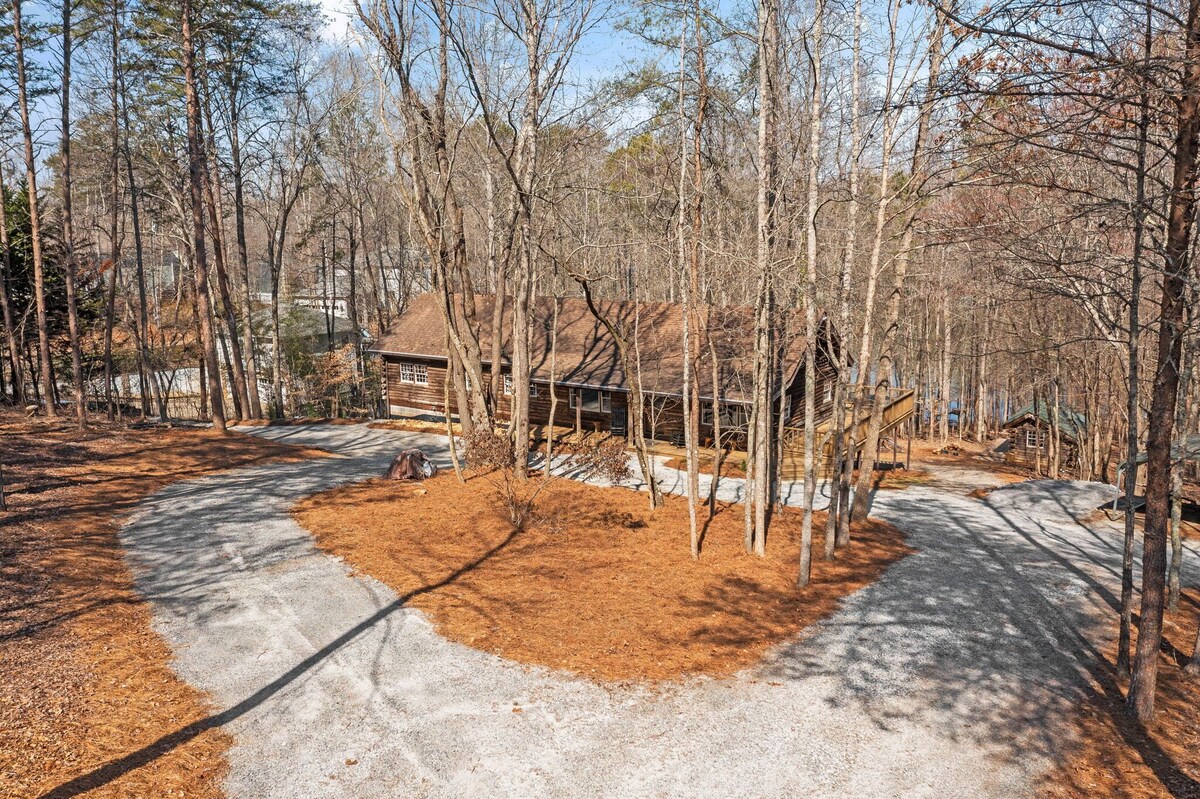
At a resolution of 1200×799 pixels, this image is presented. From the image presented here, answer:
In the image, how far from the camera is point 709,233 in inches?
756

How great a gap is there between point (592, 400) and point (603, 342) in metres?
2.22

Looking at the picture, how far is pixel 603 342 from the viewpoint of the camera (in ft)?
79.3

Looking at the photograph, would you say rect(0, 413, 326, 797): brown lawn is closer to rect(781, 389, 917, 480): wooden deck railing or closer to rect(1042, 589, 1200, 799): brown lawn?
rect(1042, 589, 1200, 799): brown lawn

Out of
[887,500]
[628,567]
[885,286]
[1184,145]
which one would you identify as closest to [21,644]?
[628,567]

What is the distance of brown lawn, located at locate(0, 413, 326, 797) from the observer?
5.85 m

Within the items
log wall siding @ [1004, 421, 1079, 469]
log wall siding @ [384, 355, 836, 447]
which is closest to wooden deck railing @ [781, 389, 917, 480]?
log wall siding @ [384, 355, 836, 447]

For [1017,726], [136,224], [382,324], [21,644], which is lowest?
[1017,726]

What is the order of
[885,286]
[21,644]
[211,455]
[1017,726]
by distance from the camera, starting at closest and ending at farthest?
[1017,726]
[21,644]
[211,455]
[885,286]

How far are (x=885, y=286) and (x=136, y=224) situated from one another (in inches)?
982

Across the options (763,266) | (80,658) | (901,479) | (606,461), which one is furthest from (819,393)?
(80,658)

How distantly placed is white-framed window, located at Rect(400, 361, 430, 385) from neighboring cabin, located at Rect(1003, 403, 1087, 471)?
2261 cm

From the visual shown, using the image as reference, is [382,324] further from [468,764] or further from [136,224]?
[468,764]

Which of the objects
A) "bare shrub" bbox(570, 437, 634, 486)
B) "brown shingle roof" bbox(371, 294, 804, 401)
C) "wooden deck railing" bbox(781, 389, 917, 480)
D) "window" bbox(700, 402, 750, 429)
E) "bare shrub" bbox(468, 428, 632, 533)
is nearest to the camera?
"bare shrub" bbox(468, 428, 632, 533)

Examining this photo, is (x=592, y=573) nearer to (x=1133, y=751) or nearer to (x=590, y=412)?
(x=1133, y=751)
